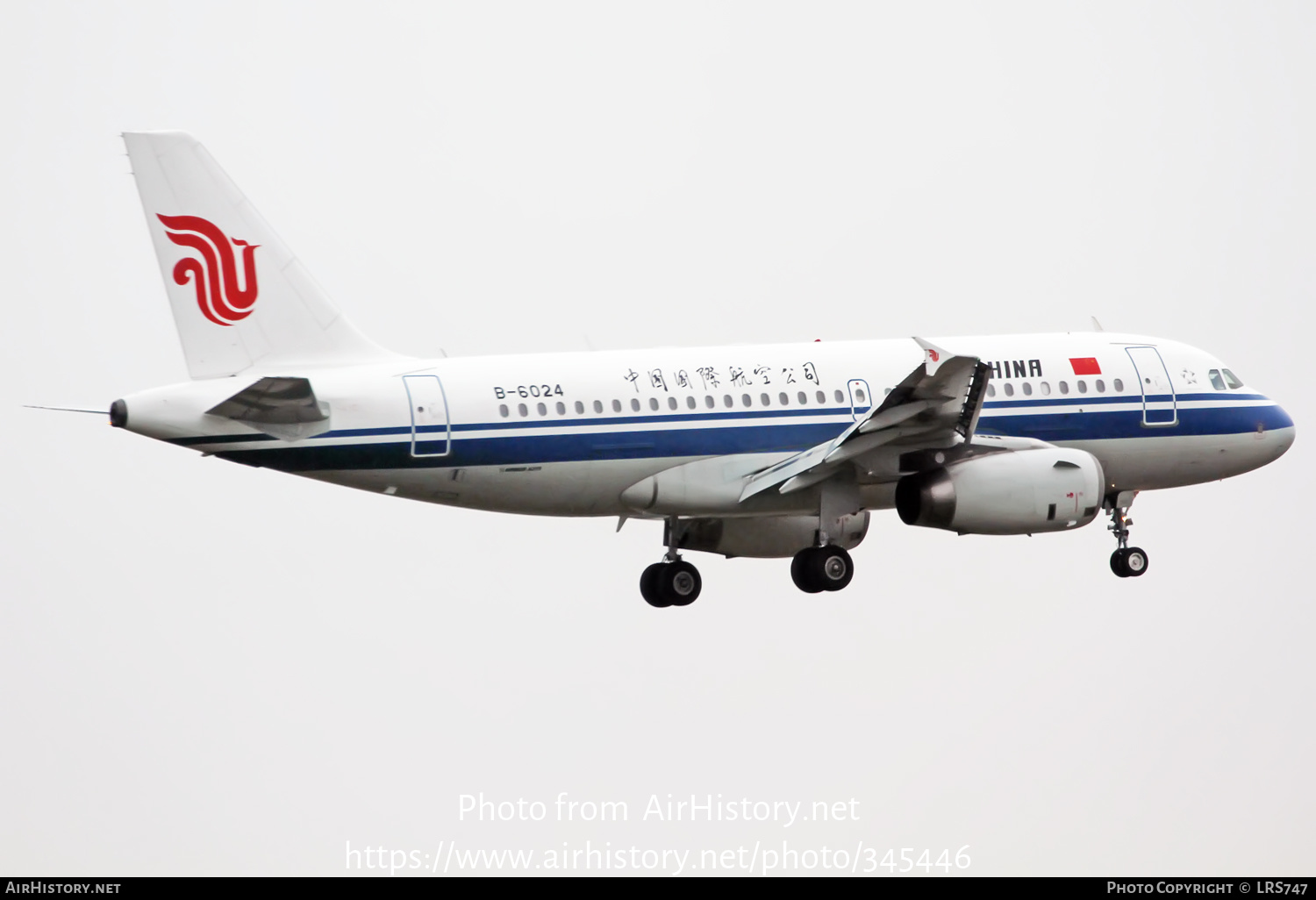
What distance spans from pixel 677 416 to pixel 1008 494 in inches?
257

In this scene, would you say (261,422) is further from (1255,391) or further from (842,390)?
(1255,391)

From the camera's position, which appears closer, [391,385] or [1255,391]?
[391,385]

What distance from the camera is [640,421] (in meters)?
44.5

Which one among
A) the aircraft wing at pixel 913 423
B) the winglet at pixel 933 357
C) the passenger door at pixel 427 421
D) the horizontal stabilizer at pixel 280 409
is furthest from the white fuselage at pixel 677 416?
the winglet at pixel 933 357

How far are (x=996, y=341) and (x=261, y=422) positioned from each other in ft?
50.4

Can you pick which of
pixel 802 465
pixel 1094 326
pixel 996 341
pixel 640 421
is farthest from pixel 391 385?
pixel 1094 326

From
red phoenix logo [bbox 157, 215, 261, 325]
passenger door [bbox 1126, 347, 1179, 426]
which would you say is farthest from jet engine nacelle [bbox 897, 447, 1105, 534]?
red phoenix logo [bbox 157, 215, 261, 325]

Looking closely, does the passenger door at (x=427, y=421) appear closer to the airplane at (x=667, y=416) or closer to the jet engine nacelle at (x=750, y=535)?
the airplane at (x=667, y=416)

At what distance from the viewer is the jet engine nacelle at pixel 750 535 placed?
1948 inches

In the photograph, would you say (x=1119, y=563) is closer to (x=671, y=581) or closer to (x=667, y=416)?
(x=671, y=581)

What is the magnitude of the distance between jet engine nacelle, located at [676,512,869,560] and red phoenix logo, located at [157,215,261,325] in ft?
37.3

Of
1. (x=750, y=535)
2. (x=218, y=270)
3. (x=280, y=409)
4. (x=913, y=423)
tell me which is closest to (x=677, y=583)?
(x=750, y=535)

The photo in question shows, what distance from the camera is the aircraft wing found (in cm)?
4256

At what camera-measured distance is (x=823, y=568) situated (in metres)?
45.7
